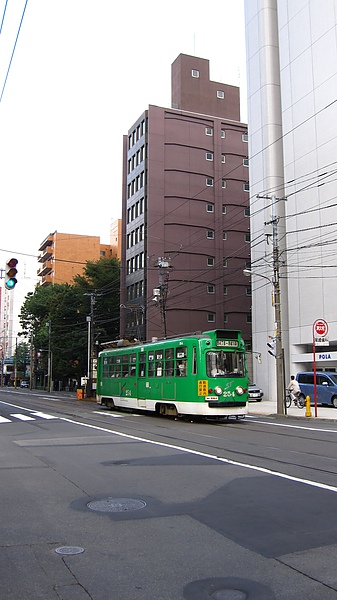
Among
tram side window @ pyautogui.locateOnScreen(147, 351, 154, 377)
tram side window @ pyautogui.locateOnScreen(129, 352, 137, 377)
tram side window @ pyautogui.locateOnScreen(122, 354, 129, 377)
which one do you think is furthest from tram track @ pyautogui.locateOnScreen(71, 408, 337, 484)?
tram side window @ pyautogui.locateOnScreen(122, 354, 129, 377)

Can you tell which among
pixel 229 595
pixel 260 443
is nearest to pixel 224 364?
A: pixel 260 443

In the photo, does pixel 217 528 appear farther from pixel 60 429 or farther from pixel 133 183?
pixel 133 183

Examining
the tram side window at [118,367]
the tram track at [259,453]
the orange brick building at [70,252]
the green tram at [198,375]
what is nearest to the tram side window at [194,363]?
the green tram at [198,375]

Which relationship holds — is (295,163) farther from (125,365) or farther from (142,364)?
(142,364)

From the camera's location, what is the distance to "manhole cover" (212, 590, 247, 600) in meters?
4.07

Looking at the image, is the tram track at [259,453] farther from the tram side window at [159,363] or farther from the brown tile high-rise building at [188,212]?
the brown tile high-rise building at [188,212]

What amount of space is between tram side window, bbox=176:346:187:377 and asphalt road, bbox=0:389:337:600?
24.8 feet

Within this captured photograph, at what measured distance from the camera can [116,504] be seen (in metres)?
7.04

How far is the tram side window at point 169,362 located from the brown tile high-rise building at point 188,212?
3475 cm

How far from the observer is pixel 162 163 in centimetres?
5888

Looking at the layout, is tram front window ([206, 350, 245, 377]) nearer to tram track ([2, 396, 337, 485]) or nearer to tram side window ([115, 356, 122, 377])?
tram track ([2, 396, 337, 485])

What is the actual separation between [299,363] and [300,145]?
15.6 metres

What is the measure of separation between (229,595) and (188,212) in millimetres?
56651

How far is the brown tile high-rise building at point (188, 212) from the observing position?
58.0 metres
